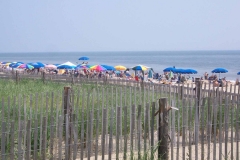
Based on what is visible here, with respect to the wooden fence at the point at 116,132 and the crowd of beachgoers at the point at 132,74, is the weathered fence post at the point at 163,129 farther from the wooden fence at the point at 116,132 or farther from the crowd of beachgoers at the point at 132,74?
the crowd of beachgoers at the point at 132,74

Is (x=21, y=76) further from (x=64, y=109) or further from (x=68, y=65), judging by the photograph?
(x=64, y=109)

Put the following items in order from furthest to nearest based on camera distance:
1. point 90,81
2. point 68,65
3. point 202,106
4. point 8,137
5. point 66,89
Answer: point 68,65 < point 90,81 < point 66,89 < point 8,137 < point 202,106

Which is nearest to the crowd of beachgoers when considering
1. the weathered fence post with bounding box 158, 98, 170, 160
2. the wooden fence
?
the wooden fence

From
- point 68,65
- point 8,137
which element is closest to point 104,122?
point 8,137

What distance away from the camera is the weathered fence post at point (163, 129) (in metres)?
6.04

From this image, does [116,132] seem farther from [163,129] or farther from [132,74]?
[132,74]

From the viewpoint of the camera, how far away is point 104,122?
19.5ft

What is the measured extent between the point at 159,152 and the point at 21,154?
2.09 metres

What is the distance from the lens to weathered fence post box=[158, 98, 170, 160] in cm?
604

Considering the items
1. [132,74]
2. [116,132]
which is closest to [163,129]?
[116,132]

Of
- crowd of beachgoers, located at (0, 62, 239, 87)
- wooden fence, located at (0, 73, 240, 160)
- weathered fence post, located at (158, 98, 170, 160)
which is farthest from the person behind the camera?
crowd of beachgoers, located at (0, 62, 239, 87)

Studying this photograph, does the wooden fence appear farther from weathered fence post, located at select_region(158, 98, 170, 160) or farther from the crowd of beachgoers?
the crowd of beachgoers

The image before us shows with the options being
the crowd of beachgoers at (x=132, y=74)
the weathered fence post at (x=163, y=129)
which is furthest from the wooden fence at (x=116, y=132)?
the crowd of beachgoers at (x=132, y=74)

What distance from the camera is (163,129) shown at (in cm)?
608
